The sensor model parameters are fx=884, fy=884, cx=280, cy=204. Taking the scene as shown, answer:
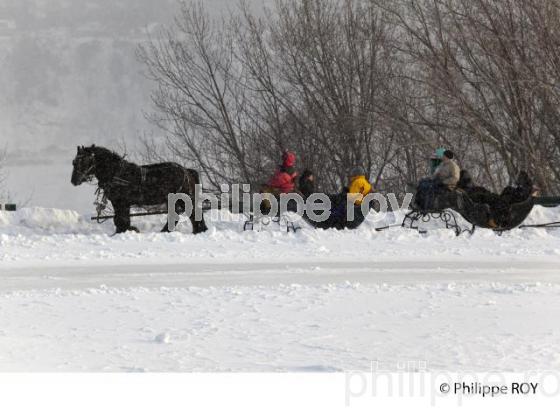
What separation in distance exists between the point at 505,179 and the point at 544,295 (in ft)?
55.1

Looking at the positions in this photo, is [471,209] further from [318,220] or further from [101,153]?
[101,153]

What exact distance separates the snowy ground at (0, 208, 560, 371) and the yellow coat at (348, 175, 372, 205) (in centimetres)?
72

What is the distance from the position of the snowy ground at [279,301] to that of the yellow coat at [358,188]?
28.2 inches

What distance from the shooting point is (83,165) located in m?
16.4

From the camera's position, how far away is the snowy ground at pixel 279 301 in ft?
21.9

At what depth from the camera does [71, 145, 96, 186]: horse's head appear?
16.4 meters

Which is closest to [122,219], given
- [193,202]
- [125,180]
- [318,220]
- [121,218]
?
[121,218]

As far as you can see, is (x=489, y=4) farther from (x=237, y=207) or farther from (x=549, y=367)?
(x=549, y=367)

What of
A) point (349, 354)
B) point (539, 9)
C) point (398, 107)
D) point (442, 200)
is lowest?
point (349, 354)

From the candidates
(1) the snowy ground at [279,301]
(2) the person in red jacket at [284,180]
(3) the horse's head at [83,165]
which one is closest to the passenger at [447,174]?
(1) the snowy ground at [279,301]

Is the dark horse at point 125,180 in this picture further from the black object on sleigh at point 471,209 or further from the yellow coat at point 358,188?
the black object on sleigh at point 471,209

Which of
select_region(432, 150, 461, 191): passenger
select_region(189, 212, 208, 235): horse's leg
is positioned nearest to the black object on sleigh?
select_region(432, 150, 461, 191): passenger

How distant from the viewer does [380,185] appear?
89.1ft

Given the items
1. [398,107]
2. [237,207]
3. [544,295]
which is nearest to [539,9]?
[398,107]
